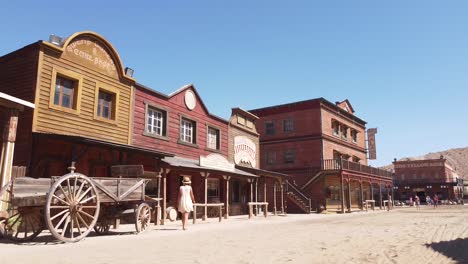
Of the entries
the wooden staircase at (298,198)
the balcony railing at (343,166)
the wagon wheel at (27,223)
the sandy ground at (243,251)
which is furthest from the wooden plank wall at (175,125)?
the balcony railing at (343,166)

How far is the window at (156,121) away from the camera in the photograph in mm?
17141

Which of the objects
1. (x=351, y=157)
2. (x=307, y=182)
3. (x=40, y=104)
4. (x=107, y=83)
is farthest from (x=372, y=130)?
(x=40, y=104)

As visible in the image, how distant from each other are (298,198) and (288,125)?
7.71 metres

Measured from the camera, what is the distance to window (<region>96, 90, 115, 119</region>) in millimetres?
14862

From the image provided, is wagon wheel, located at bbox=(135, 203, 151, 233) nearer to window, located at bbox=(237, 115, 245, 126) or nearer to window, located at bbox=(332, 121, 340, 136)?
window, located at bbox=(237, 115, 245, 126)

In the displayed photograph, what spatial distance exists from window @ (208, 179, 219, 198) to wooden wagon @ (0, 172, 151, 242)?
390 inches

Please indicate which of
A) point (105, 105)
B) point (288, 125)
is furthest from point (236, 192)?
point (288, 125)

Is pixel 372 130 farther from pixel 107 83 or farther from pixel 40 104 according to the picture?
pixel 40 104

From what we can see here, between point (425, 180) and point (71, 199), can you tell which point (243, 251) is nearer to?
point (71, 199)

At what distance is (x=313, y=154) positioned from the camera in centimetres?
3250

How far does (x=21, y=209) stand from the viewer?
858 centimetres

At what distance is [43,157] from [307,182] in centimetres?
2330

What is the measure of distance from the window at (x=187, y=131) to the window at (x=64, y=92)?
6247mm

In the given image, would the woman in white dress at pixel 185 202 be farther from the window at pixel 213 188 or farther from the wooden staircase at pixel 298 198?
the wooden staircase at pixel 298 198
